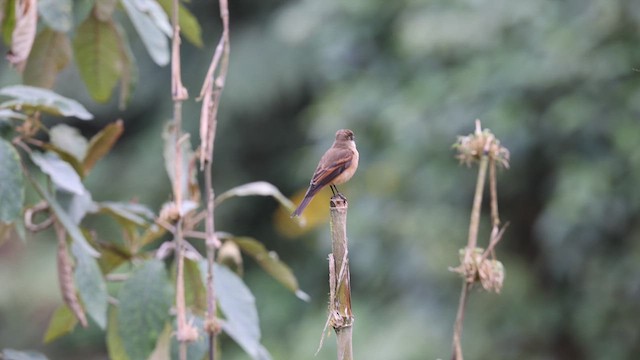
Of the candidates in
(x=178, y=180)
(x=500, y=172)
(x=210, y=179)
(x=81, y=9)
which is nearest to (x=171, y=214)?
(x=178, y=180)

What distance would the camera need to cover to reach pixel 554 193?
4.70 meters

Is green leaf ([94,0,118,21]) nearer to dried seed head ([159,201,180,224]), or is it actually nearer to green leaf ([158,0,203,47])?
green leaf ([158,0,203,47])

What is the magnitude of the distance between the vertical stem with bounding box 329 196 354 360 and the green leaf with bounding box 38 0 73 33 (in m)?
0.75

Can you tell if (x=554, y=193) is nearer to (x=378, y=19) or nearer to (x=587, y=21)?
(x=587, y=21)

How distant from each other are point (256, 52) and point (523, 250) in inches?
148

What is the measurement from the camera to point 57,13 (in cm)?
158

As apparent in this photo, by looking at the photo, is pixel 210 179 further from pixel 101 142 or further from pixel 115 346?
pixel 115 346

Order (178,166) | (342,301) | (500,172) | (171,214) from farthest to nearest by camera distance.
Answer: (500,172) → (171,214) → (178,166) → (342,301)

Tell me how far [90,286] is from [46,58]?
0.49 m

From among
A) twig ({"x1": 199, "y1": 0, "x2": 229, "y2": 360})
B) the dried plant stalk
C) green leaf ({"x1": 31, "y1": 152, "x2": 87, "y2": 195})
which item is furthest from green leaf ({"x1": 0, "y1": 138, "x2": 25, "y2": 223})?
twig ({"x1": 199, "y1": 0, "x2": 229, "y2": 360})

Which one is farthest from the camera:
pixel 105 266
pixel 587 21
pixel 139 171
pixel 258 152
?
pixel 258 152

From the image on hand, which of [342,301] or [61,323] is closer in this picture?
[342,301]

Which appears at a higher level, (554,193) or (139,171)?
(139,171)

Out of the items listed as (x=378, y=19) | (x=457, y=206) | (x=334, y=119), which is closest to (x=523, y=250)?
(x=457, y=206)
